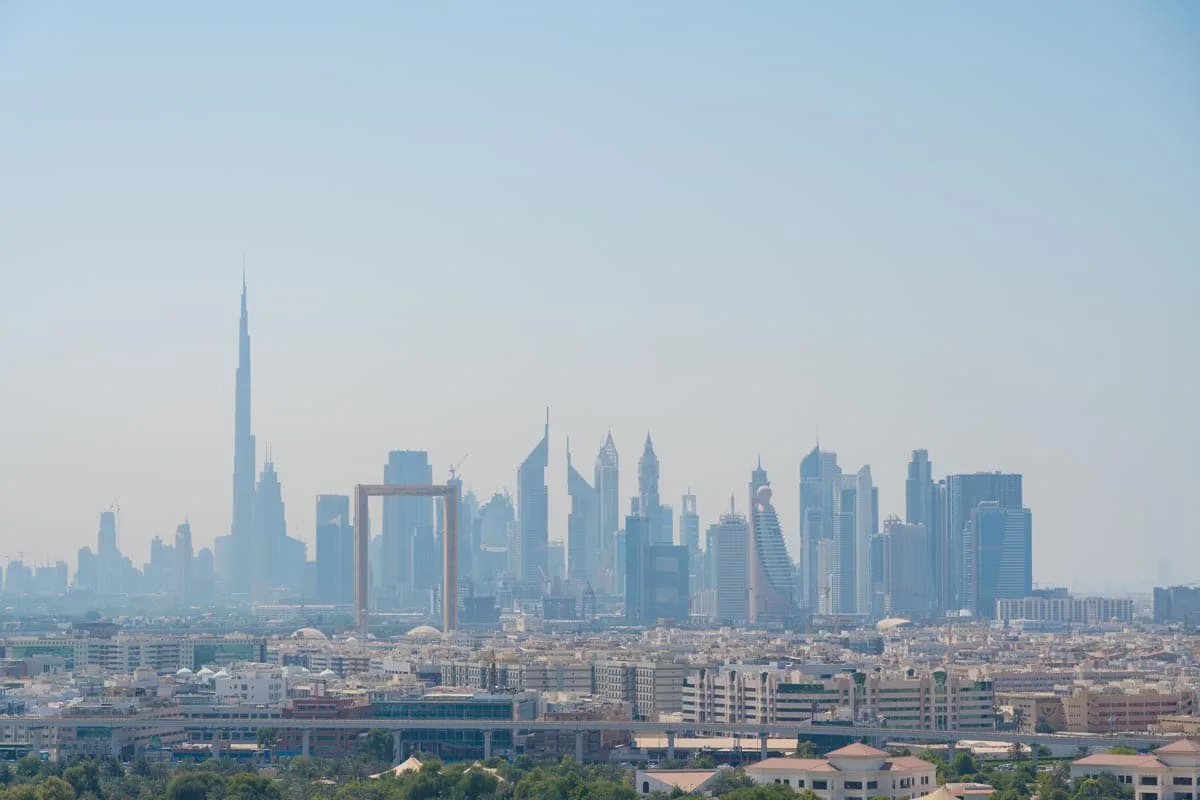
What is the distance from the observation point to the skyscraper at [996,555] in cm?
18375

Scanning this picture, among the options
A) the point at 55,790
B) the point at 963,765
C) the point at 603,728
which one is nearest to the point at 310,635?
the point at 603,728

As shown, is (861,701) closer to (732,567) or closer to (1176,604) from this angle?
(1176,604)

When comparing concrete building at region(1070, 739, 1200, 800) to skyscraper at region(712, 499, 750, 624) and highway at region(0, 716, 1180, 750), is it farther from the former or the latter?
skyscraper at region(712, 499, 750, 624)

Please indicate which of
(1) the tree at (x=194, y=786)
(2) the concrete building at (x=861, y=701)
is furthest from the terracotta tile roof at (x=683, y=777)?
(2) the concrete building at (x=861, y=701)

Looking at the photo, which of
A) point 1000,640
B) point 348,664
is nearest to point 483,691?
point 348,664

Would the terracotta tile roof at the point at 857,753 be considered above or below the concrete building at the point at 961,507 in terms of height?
below

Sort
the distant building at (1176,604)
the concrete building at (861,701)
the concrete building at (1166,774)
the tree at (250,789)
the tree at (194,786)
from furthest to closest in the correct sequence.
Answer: the distant building at (1176,604) < the concrete building at (861,701) < the tree at (194,786) < the tree at (250,789) < the concrete building at (1166,774)

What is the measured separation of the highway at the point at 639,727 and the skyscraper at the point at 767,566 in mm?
104783

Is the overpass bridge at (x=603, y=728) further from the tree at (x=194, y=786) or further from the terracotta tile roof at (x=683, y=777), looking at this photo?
the tree at (x=194, y=786)

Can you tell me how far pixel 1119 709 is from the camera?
7038 cm

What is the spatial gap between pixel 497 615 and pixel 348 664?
71.8 meters

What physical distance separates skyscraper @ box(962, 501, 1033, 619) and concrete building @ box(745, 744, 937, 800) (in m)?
139

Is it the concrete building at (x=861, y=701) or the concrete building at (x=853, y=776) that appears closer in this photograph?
the concrete building at (x=853, y=776)

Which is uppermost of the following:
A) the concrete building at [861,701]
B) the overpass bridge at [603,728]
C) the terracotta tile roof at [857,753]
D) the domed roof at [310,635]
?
the domed roof at [310,635]
